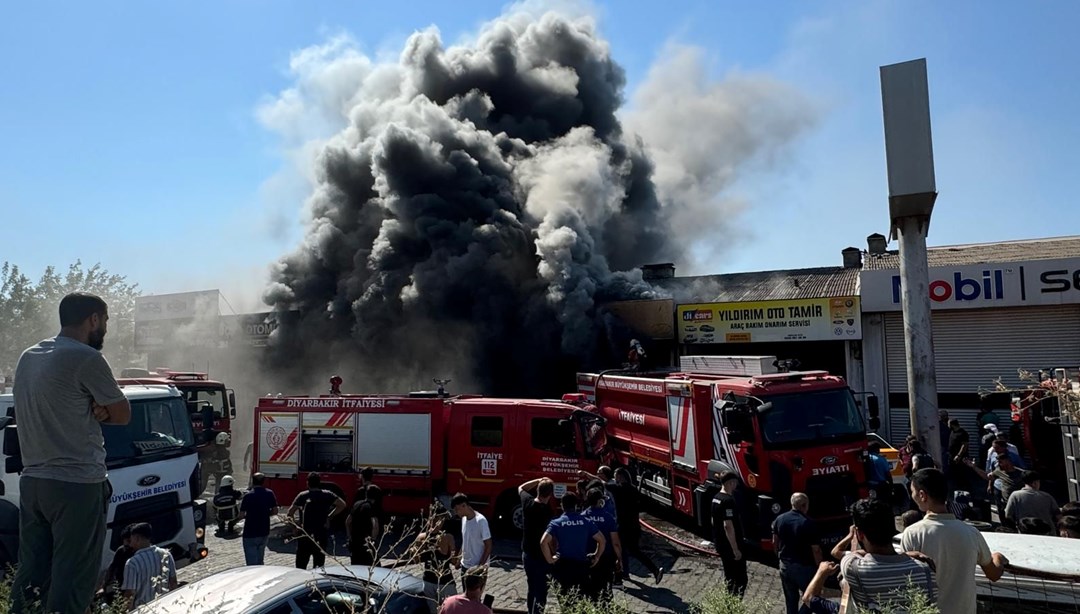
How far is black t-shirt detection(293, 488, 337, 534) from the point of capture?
7922mm

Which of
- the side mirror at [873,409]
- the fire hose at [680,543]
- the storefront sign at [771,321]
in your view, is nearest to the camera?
the fire hose at [680,543]

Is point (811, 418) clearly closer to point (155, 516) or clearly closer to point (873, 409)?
point (873, 409)

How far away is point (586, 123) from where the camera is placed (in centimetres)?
3097

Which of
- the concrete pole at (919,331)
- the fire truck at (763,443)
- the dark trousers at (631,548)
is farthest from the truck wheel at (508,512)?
the concrete pole at (919,331)

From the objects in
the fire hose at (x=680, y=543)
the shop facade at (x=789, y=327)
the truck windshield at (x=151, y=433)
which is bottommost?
the fire hose at (x=680, y=543)

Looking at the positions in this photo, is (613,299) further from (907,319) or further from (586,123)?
(586,123)

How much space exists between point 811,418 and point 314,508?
21.3ft

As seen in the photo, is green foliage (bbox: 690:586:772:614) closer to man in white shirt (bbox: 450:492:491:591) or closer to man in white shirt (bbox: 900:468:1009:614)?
man in white shirt (bbox: 900:468:1009:614)

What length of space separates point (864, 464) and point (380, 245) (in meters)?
19.2

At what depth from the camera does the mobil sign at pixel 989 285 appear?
15609 millimetres

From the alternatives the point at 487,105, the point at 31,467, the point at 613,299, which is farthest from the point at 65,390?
the point at 487,105

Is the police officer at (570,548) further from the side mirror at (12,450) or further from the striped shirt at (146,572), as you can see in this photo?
the side mirror at (12,450)

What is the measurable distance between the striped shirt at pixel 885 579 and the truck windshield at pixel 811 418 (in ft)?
19.4

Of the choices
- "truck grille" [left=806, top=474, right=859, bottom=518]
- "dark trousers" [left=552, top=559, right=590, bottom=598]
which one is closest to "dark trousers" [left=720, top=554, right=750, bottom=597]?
"dark trousers" [left=552, top=559, right=590, bottom=598]
